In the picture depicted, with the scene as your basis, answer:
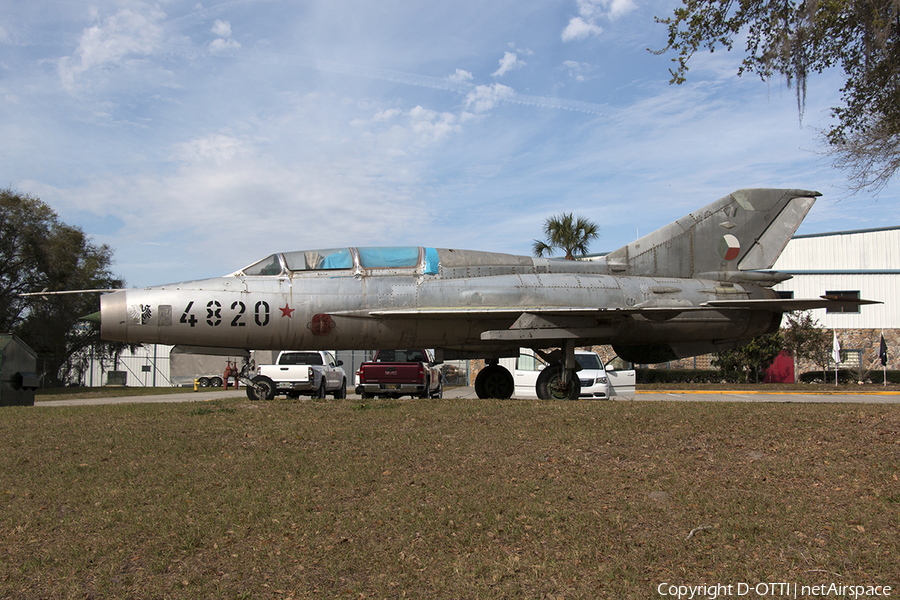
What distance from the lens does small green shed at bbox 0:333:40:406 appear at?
14117 mm

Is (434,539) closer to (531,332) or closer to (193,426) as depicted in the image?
(193,426)

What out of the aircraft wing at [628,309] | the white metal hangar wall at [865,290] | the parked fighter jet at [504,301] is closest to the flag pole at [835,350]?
the white metal hangar wall at [865,290]

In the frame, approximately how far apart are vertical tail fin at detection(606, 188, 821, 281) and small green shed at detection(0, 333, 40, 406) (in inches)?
531

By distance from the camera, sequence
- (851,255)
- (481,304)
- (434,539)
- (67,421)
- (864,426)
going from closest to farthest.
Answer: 1. (434,539)
2. (864,426)
3. (67,421)
4. (481,304)
5. (851,255)

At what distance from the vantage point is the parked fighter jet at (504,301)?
11102 mm

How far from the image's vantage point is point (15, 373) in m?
14.5

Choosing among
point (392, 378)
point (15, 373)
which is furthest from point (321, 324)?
point (15, 373)

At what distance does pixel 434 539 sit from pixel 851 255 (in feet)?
152

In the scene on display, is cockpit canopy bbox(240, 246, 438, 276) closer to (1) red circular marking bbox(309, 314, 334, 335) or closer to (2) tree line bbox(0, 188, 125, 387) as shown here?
(1) red circular marking bbox(309, 314, 334, 335)

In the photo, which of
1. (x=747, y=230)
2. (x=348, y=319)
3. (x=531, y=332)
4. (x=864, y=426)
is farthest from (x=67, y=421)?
(x=747, y=230)

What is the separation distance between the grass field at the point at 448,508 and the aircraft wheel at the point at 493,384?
15.9ft

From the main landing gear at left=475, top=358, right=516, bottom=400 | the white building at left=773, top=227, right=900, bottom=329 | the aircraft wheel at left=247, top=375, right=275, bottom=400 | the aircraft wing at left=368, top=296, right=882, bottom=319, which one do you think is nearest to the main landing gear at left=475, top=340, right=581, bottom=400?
the aircraft wing at left=368, top=296, right=882, bottom=319

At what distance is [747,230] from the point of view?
1359 cm

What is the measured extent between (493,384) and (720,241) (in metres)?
5.78
